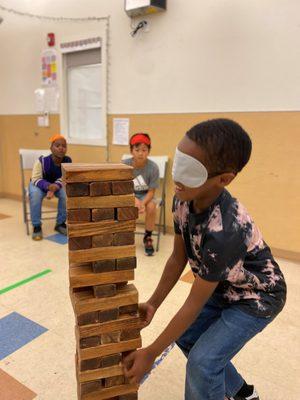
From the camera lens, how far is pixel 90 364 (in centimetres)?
104

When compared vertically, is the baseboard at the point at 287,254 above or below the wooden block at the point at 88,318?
below

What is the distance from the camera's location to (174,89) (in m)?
3.15

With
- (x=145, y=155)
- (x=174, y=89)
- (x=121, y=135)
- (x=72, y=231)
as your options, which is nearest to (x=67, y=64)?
(x=121, y=135)

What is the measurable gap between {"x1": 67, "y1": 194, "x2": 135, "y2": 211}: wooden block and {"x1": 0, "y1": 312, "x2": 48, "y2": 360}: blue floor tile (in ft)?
3.53

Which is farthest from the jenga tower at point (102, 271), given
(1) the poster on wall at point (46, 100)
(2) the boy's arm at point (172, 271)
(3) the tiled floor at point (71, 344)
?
(1) the poster on wall at point (46, 100)

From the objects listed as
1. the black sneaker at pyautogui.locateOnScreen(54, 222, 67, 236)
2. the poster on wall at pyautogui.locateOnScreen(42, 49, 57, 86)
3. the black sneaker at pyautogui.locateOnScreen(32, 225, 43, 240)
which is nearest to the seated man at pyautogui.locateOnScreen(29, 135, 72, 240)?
the black sneaker at pyautogui.locateOnScreen(32, 225, 43, 240)

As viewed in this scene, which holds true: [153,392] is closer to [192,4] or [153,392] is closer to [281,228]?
[281,228]

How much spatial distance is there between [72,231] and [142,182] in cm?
209

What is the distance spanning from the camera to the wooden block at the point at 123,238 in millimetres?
1022

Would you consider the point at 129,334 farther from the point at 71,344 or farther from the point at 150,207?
the point at 150,207

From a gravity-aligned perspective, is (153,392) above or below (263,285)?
below

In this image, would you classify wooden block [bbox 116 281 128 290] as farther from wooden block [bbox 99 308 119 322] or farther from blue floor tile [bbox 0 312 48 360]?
blue floor tile [bbox 0 312 48 360]

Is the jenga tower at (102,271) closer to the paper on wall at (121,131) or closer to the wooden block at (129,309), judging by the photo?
the wooden block at (129,309)

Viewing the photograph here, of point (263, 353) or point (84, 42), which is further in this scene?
point (84, 42)
